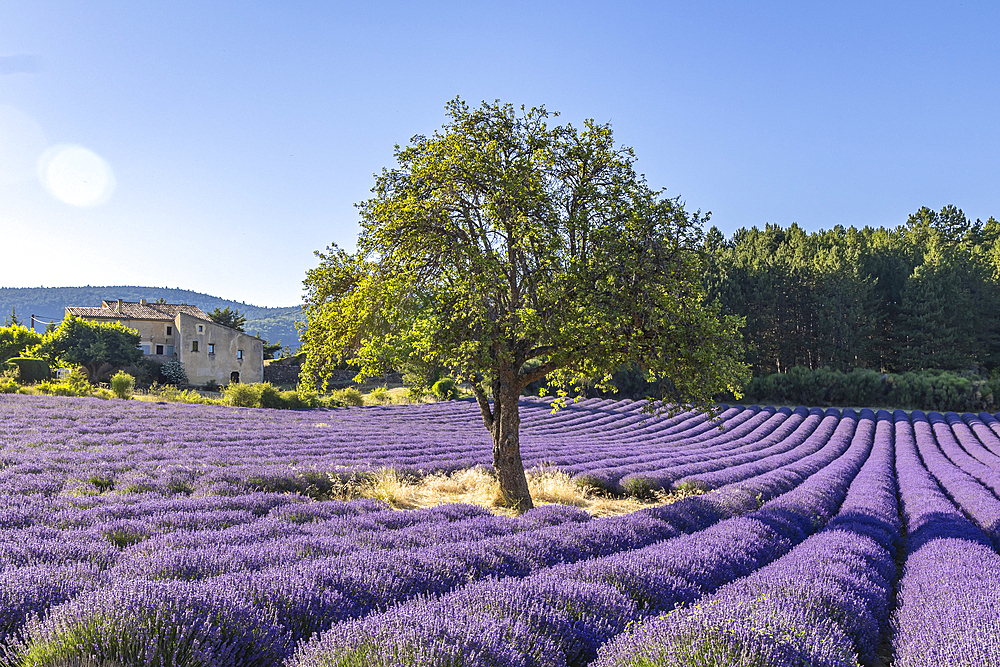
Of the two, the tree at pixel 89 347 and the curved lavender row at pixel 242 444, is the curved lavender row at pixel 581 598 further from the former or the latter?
the tree at pixel 89 347

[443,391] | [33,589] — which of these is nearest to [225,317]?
[443,391]

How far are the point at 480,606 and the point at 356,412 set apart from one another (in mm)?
26638

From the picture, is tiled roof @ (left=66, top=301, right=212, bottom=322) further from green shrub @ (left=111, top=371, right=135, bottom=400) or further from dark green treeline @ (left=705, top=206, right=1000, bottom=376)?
dark green treeline @ (left=705, top=206, right=1000, bottom=376)

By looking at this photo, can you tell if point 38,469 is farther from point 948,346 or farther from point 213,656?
point 948,346

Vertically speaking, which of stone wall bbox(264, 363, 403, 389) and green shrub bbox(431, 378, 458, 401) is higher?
stone wall bbox(264, 363, 403, 389)

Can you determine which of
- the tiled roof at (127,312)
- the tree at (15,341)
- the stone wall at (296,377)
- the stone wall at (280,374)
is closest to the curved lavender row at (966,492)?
the stone wall at (296,377)

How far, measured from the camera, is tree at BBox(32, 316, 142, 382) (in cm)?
3878

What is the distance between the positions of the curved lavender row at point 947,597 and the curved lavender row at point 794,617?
263 mm

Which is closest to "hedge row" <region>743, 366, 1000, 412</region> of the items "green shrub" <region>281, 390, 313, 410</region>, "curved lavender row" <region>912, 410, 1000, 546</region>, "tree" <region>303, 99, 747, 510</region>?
"curved lavender row" <region>912, 410, 1000, 546</region>

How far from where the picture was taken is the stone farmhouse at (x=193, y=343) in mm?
47219

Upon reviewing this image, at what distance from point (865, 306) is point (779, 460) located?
121ft

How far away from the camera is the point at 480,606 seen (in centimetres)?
374

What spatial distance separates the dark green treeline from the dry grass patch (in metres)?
33.8

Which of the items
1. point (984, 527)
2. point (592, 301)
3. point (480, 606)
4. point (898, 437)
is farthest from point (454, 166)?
point (898, 437)
